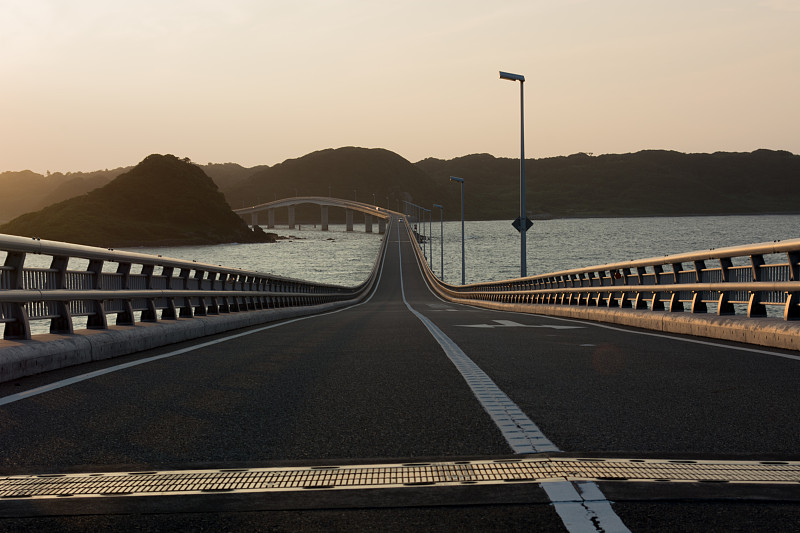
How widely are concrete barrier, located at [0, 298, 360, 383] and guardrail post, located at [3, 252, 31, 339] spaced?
0.17 metres

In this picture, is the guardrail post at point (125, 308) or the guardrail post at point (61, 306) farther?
the guardrail post at point (125, 308)

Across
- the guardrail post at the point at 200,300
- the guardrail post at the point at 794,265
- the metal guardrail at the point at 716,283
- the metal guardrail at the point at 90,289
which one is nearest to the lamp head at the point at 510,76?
the metal guardrail at the point at 716,283

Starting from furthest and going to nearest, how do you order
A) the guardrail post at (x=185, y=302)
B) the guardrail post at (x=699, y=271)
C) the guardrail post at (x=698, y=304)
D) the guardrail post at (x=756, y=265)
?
the guardrail post at (x=185, y=302) → the guardrail post at (x=698, y=304) → the guardrail post at (x=699, y=271) → the guardrail post at (x=756, y=265)

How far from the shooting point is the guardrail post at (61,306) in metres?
9.17

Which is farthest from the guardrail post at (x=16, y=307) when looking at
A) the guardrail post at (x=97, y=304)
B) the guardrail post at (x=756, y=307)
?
the guardrail post at (x=756, y=307)

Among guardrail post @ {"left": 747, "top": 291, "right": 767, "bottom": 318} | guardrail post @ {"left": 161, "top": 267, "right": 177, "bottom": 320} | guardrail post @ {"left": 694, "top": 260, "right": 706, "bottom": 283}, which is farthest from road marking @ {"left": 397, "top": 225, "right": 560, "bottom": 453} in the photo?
guardrail post @ {"left": 694, "top": 260, "right": 706, "bottom": 283}

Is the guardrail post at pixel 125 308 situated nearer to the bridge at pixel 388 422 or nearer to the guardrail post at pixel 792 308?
the bridge at pixel 388 422

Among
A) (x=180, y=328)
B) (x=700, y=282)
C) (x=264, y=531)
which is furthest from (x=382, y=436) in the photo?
(x=700, y=282)

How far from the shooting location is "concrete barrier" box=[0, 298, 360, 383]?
25.8ft

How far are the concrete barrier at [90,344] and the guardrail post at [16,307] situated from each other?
169 mm

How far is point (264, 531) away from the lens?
133 inches

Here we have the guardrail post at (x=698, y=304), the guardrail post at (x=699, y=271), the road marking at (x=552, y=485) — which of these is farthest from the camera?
the guardrail post at (x=698, y=304)

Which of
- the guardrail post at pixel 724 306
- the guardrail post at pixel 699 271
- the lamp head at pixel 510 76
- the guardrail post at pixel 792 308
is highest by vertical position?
the lamp head at pixel 510 76

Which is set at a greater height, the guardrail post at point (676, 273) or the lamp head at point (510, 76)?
the lamp head at point (510, 76)
